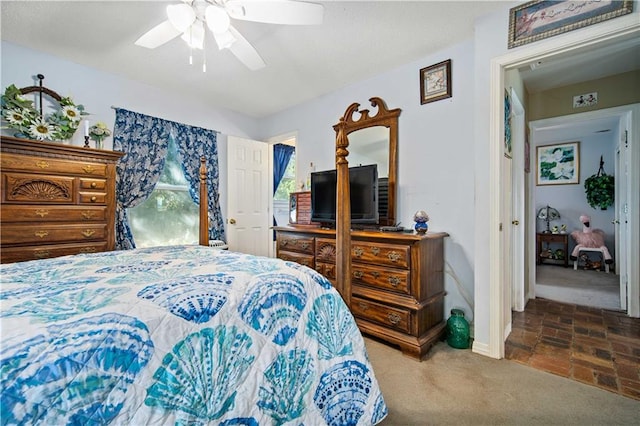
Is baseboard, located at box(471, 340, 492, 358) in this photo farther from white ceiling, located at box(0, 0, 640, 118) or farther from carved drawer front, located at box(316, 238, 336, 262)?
white ceiling, located at box(0, 0, 640, 118)

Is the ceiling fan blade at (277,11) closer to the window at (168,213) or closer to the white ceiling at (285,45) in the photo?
the white ceiling at (285,45)

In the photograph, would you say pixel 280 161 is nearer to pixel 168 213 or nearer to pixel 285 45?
pixel 168 213

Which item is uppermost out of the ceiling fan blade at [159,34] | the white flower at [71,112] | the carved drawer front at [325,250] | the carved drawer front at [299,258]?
the ceiling fan blade at [159,34]

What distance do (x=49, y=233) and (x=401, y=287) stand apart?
2974mm

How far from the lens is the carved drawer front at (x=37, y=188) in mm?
2231

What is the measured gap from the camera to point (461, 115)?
258 centimetres

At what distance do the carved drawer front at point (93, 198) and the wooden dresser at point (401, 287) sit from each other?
221 cm

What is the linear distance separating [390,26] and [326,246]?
2.01 m

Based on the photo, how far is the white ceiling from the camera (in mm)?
2129

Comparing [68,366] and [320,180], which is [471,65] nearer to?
[320,180]

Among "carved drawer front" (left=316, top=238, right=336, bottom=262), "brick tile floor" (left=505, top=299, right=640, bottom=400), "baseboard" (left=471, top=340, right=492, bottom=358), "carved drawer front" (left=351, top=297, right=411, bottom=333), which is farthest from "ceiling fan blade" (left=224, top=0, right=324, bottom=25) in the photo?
"brick tile floor" (left=505, top=299, right=640, bottom=400)

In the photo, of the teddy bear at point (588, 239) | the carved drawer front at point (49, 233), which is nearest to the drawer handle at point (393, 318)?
the carved drawer front at point (49, 233)

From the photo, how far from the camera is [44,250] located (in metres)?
2.37

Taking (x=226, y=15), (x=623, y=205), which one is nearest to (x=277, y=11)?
(x=226, y=15)
